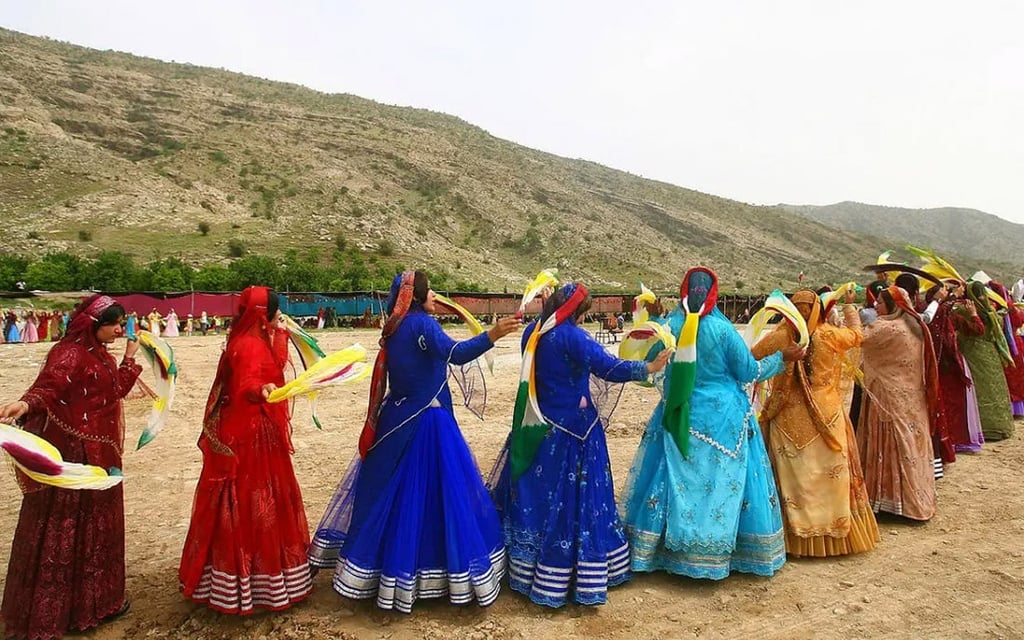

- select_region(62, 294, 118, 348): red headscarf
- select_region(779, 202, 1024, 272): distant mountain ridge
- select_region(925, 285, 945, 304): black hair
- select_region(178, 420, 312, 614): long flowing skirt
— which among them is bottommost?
select_region(178, 420, 312, 614): long flowing skirt

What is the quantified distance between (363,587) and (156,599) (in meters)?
1.33

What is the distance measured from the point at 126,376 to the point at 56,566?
1025 mm

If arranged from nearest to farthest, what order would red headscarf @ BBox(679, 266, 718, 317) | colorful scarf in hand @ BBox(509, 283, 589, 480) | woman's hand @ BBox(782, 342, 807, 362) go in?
colorful scarf in hand @ BBox(509, 283, 589, 480) < red headscarf @ BBox(679, 266, 718, 317) < woman's hand @ BBox(782, 342, 807, 362)

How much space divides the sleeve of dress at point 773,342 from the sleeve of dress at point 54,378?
420cm

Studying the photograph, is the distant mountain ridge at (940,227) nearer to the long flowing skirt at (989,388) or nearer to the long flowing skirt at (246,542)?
the long flowing skirt at (989,388)

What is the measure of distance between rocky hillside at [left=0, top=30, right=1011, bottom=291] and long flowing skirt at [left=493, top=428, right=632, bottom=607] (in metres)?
32.4

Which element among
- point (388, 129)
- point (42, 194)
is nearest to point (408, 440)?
point (42, 194)

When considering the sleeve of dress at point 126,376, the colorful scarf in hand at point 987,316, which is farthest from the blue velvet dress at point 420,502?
the colorful scarf in hand at point 987,316

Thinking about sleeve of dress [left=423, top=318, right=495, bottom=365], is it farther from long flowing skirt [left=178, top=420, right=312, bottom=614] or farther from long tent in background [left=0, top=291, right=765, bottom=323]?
long tent in background [left=0, top=291, right=765, bottom=323]

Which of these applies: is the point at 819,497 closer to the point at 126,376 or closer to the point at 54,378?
the point at 126,376

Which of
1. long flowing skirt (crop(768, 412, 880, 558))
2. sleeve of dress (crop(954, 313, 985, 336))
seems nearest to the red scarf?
long flowing skirt (crop(768, 412, 880, 558))

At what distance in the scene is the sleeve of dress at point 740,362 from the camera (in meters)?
4.15

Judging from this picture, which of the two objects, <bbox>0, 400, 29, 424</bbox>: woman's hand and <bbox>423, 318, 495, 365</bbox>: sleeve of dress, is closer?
<bbox>0, 400, 29, 424</bbox>: woman's hand

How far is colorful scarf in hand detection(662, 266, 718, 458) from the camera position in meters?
3.93
